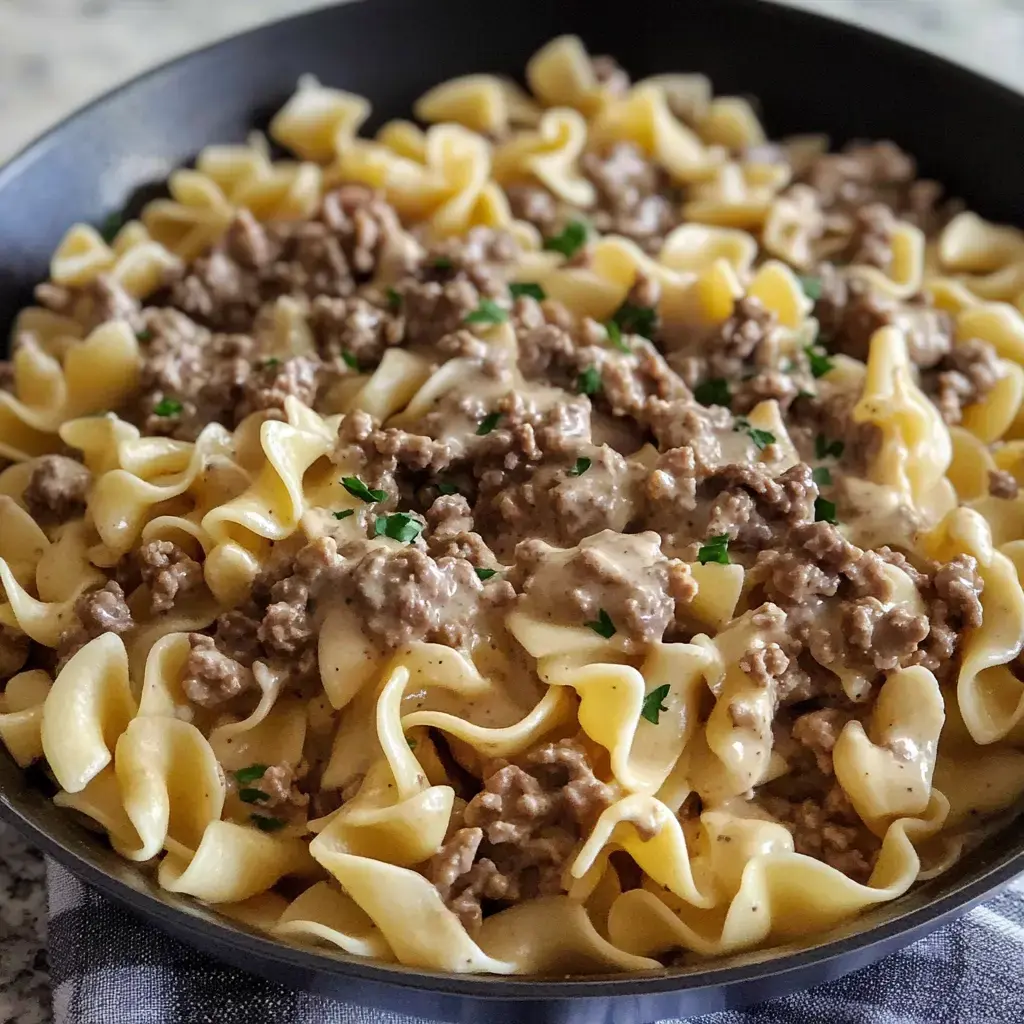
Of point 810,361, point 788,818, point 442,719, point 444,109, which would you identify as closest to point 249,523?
point 442,719

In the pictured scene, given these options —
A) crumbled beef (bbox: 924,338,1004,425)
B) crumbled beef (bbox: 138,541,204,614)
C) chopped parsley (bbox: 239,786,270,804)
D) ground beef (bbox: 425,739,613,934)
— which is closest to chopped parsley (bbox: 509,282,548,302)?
crumbled beef (bbox: 924,338,1004,425)

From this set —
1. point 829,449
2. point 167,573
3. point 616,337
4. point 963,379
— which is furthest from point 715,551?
point 167,573

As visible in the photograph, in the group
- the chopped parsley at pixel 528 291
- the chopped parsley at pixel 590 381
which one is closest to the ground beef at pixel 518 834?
the chopped parsley at pixel 590 381

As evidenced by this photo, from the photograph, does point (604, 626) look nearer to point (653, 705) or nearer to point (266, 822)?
point (653, 705)

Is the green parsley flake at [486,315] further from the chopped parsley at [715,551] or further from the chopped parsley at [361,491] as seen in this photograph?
the chopped parsley at [715,551]

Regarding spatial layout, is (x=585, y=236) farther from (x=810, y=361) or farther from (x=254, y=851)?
(x=254, y=851)

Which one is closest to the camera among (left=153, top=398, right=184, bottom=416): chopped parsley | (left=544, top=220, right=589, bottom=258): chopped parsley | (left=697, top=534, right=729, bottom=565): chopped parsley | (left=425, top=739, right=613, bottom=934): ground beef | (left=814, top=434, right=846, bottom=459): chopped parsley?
(left=425, top=739, right=613, bottom=934): ground beef

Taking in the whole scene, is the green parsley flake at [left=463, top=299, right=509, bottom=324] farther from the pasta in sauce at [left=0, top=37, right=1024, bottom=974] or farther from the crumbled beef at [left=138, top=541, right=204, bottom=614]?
the crumbled beef at [left=138, top=541, right=204, bottom=614]
